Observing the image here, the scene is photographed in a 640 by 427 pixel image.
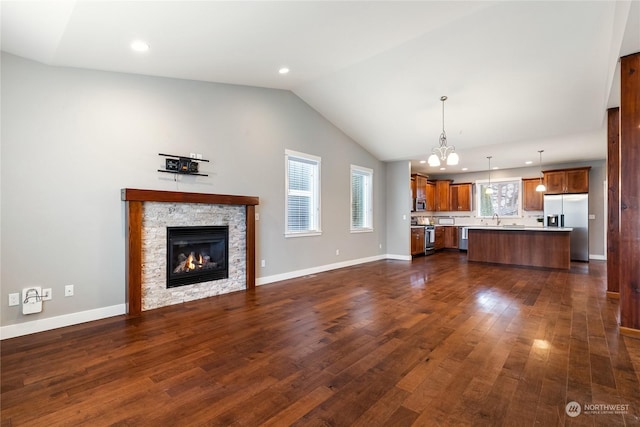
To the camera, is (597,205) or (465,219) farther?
(465,219)

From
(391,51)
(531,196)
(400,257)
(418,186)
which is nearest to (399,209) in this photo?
Answer: (400,257)

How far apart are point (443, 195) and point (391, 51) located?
7.24 m

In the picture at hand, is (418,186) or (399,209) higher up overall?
(418,186)

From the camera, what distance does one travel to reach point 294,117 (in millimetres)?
5711

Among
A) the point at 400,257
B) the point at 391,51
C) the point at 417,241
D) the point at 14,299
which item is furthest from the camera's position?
the point at 417,241

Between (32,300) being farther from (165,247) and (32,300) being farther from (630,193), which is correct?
(630,193)

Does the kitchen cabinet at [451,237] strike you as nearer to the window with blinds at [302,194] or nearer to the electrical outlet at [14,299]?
the window with blinds at [302,194]

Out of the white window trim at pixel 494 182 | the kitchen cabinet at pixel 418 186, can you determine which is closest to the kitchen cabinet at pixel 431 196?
the kitchen cabinet at pixel 418 186

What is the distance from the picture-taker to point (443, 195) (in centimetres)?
1045

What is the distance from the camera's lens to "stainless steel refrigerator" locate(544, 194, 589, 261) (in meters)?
7.67

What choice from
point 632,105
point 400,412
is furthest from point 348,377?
point 632,105

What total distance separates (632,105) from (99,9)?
504 cm

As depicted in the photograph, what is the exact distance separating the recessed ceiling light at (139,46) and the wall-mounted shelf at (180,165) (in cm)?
125

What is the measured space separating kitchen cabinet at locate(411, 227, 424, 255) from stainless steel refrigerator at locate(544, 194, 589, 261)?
3459mm
